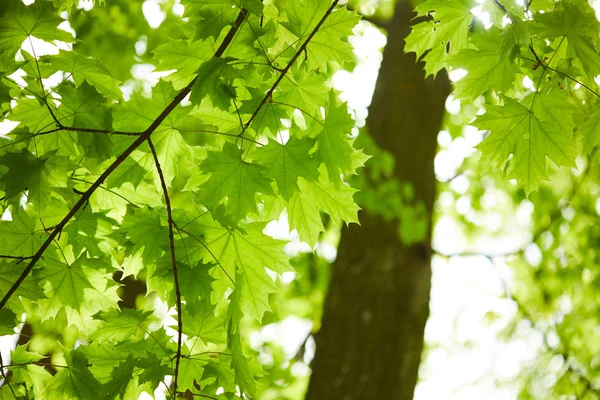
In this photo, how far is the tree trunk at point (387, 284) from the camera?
3.01m

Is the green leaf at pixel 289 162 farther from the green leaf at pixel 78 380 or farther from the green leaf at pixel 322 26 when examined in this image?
the green leaf at pixel 78 380

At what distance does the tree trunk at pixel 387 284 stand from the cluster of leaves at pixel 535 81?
1.60 m

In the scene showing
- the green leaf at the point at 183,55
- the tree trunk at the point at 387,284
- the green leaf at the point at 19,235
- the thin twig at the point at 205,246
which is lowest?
the tree trunk at the point at 387,284

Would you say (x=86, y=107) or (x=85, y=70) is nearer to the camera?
(x=86, y=107)

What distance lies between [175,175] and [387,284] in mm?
1810

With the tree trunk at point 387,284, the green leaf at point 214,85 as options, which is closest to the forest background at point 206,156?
the green leaf at point 214,85

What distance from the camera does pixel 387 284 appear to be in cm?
325

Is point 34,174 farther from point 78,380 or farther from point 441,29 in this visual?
point 441,29

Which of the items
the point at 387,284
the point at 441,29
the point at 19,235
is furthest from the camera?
the point at 387,284

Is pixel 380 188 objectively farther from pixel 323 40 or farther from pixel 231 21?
pixel 231 21

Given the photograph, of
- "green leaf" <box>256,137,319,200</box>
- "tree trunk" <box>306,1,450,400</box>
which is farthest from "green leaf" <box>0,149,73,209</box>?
"tree trunk" <box>306,1,450,400</box>

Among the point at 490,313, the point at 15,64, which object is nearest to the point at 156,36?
the point at 15,64

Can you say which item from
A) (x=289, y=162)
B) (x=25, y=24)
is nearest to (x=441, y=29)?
(x=289, y=162)

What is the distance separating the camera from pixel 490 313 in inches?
307
